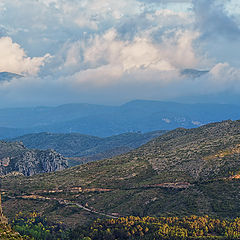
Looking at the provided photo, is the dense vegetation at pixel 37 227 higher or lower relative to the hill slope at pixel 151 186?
lower

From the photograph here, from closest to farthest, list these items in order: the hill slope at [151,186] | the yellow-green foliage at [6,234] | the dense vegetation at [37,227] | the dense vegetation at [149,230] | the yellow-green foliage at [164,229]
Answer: the yellow-green foliage at [6,234] < the yellow-green foliage at [164,229] < the dense vegetation at [149,230] < the dense vegetation at [37,227] < the hill slope at [151,186]

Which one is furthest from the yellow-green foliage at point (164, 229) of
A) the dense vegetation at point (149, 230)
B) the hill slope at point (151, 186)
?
the hill slope at point (151, 186)

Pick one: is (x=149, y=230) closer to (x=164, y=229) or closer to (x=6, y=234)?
(x=164, y=229)

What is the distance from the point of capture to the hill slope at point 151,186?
429 feet

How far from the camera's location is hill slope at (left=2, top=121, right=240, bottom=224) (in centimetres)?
13088

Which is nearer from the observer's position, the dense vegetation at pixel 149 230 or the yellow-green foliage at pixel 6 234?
the yellow-green foliage at pixel 6 234

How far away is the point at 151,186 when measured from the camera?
496 ft

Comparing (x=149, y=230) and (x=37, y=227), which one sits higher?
(x=37, y=227)

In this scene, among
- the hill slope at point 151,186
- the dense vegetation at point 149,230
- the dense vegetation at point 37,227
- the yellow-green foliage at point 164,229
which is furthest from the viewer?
the hill slope at point 151,186

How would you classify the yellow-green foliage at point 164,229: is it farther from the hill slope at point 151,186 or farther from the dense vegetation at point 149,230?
the hill slope at point 151,186

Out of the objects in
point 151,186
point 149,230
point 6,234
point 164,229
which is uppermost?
point 151,186

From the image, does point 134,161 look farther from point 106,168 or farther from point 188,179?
point 188,179

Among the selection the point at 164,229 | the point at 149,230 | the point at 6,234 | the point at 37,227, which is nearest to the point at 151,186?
the point at 149,230

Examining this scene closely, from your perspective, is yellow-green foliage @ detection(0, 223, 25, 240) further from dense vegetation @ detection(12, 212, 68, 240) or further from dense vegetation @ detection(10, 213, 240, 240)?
dense vegetation @ detection(12, 212, 68, 240)
